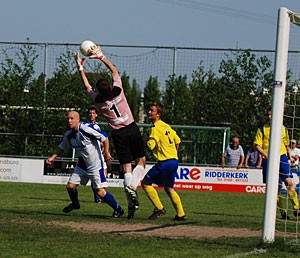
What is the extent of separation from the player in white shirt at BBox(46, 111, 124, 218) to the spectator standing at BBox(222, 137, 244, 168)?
14581 millimetres

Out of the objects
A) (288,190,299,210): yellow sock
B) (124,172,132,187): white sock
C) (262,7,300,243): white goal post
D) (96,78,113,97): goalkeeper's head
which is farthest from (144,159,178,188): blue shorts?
(262,7,300,243): white goal post

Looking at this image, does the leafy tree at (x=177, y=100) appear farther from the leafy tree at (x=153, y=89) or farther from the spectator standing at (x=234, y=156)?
the spectator standing at (x=234, y=156)

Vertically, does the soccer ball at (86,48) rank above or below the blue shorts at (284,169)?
above

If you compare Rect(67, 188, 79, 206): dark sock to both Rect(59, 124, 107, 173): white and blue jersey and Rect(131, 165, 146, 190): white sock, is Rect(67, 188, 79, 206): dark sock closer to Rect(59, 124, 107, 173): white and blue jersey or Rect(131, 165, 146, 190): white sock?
Rect(59, 124, 107, 173): white and blue jersey

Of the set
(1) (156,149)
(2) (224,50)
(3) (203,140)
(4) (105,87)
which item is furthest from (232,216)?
(2) (224,50)

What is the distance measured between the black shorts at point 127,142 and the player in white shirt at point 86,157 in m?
0.76

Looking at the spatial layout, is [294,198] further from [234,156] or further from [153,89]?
[153,89]

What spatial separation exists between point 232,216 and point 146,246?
6585 millimetres

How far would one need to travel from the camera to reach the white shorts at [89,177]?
14.4m

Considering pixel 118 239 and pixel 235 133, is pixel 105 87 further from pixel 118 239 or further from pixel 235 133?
pixel 235 133

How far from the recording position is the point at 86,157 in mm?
14344

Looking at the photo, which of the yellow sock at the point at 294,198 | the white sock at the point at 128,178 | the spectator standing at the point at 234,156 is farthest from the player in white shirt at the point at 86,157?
the spectator standing at the point at 234,156

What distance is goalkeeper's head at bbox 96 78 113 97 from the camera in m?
13.0

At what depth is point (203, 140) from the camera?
33.1 meters
